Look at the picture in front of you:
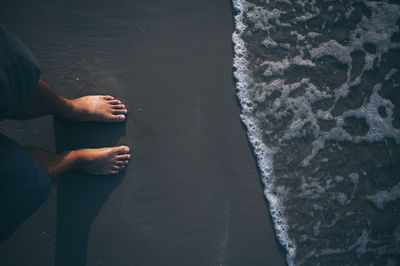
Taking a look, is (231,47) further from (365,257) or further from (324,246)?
(365,257)

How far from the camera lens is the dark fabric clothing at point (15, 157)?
1559 mm

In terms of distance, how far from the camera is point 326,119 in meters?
2.47

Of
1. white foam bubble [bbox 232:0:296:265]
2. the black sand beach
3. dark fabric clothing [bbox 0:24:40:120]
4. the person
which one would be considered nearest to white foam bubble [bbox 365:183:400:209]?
white foam bubble [bbox 232:0:296:265]

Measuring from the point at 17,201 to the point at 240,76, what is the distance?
6.61ft

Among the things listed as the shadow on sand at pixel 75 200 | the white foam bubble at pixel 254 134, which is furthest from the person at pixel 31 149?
the white foam bubble at pixel 254 134

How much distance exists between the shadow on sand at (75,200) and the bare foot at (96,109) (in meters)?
0.12

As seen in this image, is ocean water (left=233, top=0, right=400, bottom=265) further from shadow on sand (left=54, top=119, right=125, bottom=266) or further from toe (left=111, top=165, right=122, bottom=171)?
shadow on sand (left=54, top=119, right=125, bottom=266)

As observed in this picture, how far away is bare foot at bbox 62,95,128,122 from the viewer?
2.21 metres

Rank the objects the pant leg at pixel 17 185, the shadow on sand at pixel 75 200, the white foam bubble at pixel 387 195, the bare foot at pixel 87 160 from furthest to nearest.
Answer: the white foam bubble at pixel 387 195, the shadow on sand at pixel 75 200, the bare foot at pixel 87 160, the pant leg at pixel 17 185

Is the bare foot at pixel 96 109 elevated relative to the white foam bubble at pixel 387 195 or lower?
elevated

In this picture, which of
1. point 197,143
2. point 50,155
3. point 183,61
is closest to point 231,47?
point 183,61

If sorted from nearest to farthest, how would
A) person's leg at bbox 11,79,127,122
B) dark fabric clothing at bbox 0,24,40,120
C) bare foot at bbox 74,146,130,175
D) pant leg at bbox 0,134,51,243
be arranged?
dark fabric clothing at bbox 0,24,40,120, pant leg at bbox 0,134,51,243, person's leg at bbox 11,79,127,122, bare foot at bbox 74,146,130,175

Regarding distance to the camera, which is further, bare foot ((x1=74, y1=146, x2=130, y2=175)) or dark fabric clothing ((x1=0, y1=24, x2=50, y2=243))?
bare foot ((x1=74, y1=146, x2=130, y2=175))

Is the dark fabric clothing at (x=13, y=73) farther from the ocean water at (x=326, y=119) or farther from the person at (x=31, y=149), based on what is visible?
the ocean water at (x=326, y=119)
